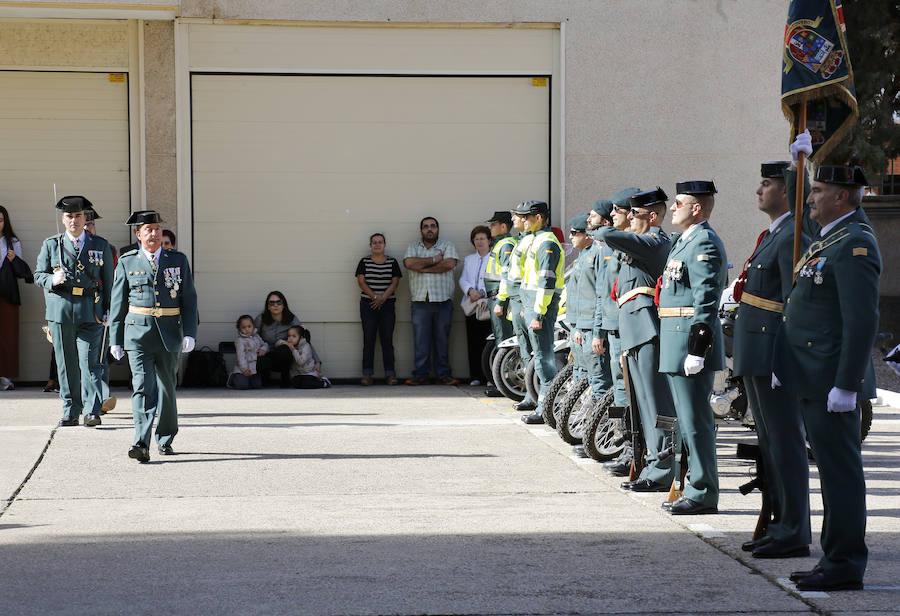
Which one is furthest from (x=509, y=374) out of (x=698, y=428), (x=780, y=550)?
(x=780, y=550)

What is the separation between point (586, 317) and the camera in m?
9.84

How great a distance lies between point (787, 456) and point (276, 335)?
33.0 ft

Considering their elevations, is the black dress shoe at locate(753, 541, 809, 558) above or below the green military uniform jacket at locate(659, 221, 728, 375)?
below

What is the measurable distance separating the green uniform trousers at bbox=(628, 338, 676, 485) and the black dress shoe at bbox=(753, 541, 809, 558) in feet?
5.51

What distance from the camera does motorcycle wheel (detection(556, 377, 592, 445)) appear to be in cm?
980

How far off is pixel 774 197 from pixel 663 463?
2.23m

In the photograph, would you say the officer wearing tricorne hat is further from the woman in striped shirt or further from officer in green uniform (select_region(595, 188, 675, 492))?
the woman in striped shirt

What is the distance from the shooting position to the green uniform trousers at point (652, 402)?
786 centimetres

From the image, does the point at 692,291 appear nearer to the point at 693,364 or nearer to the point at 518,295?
the point at 693,364

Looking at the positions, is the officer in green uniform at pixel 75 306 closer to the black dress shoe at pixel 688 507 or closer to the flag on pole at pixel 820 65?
the black dress shoe at pixel 688 507

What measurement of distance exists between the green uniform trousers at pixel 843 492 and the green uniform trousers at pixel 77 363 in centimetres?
768

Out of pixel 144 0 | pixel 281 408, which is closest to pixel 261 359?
pixel 281 408

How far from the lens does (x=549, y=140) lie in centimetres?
1611

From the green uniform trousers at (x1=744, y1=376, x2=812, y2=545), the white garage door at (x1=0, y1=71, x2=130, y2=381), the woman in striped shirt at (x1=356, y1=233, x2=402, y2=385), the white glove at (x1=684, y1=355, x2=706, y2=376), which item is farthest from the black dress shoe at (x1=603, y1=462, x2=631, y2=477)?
the white garage door at (x1=0, y1=71, x2=130, y2=381)
